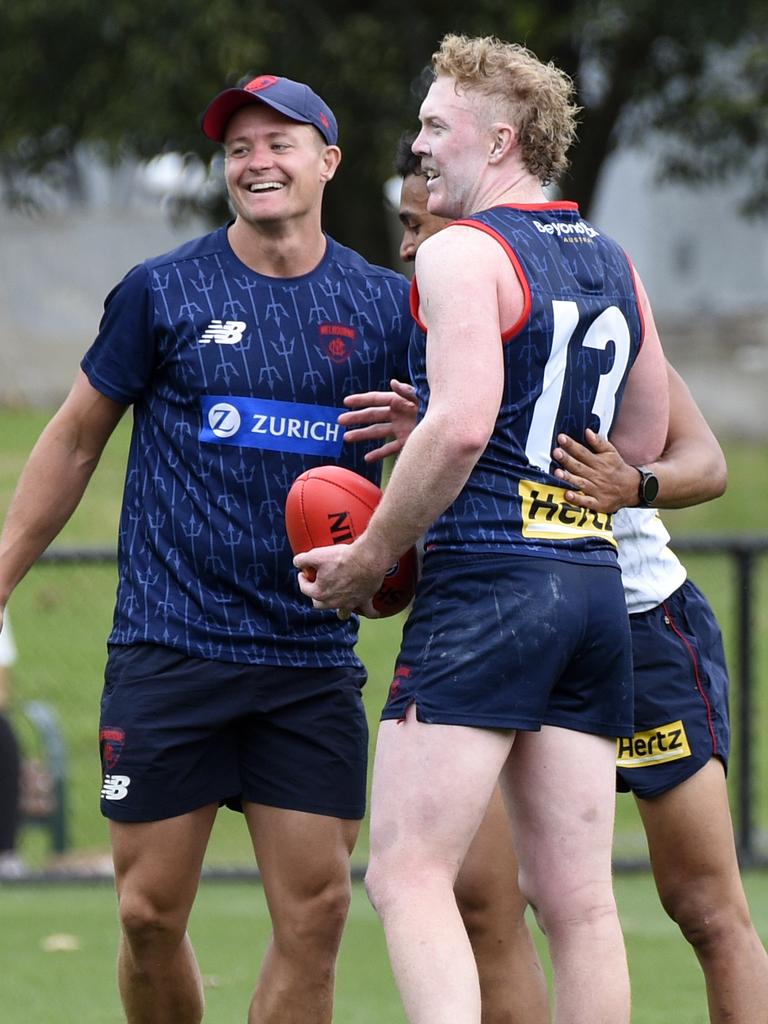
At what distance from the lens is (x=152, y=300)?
419 cm

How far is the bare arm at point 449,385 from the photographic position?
3311 mm

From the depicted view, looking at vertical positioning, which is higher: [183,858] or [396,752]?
[396,752]

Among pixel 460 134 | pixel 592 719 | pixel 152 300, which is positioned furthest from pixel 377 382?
pixel 592 719

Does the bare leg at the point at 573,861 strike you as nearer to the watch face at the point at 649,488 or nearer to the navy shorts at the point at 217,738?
the watch face at the point at 649,488

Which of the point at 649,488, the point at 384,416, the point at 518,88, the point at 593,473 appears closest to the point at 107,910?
the point at 384,416

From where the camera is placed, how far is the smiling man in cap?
13.6 ft

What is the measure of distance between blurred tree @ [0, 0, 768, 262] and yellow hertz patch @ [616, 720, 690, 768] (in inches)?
294

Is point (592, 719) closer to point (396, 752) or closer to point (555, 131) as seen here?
point (396, 752)

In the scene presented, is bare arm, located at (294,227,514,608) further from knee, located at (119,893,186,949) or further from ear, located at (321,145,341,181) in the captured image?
knee, located at (119,893,186,949)

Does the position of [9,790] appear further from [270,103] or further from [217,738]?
[270,103]

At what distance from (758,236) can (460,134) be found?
27070 millimetres

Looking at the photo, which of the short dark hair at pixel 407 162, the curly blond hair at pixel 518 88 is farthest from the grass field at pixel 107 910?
the curly blond hair at pixel 518 88

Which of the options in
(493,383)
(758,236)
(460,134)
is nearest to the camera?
(493,383)

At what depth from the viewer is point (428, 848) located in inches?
134
